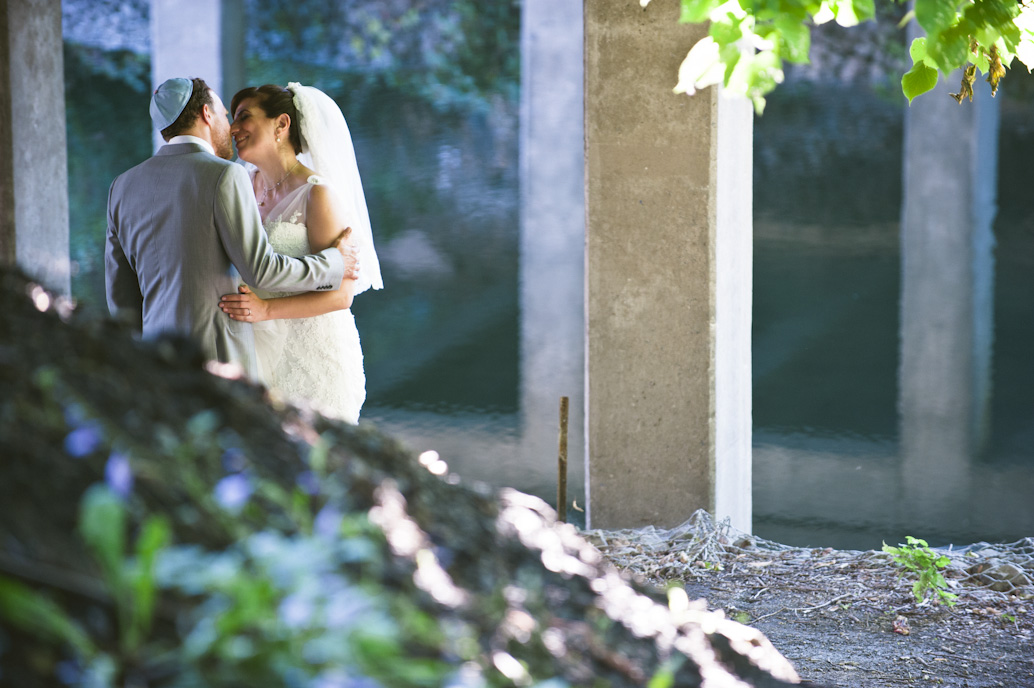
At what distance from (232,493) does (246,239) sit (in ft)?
6.76

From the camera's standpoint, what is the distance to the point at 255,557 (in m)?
0.68

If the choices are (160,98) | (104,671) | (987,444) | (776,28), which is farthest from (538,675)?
(987,444)

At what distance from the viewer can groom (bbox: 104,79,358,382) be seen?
2699mm

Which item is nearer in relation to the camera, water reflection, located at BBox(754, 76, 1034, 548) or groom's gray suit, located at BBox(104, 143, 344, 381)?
groom's gray suit, located at BBox(104, 143, 344, 381)

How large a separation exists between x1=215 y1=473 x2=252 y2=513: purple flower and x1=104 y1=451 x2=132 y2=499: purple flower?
0.08 meters

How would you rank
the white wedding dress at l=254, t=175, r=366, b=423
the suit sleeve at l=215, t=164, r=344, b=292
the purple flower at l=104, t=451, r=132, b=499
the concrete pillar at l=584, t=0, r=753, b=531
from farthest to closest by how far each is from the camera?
the concrete pillar at l=584, t=0, r=753, b=531 < the white wedding dress at l=254, t=175, r=366, b=423 < the suit sleeve at l=215, t=164, r=344, b=292 < the purple flower at l=104, t=451, r=132, b=499

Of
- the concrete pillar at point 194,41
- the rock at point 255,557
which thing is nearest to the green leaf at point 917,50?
the rock at point 255,557

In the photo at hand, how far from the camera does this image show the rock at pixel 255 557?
59 cm

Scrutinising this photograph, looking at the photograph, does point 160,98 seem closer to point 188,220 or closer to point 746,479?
point 188,220

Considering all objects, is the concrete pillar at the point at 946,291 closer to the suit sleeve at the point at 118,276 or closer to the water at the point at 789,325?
the water at the point at 789,325

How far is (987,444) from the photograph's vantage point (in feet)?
18.8

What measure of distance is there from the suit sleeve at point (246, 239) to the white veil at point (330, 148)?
→ 22.0 inches

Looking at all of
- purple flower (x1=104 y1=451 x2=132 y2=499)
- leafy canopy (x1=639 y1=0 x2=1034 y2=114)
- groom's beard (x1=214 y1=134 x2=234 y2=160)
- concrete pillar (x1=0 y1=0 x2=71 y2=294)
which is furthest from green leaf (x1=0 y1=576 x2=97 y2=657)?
concrete pillar (x1=0 y1=0 x2=71 y2=294)

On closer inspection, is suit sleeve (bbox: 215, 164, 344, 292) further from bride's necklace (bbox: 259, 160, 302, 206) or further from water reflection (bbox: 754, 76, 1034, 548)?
water reflection (bbox: 754, 76, 1034, 548)
